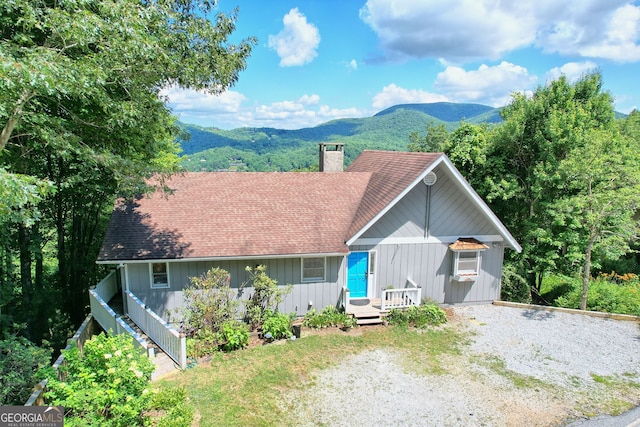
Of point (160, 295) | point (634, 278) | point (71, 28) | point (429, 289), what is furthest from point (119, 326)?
point (634, 278)

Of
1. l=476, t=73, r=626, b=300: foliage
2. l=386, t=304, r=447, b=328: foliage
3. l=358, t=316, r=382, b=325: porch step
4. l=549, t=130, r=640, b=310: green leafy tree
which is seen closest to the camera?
l=358, t=316, r=382, b=325: porch step

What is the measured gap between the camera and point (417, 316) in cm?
1265

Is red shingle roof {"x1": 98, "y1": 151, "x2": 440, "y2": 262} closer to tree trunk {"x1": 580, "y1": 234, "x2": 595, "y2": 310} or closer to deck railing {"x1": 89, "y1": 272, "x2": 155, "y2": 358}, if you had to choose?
deck railing {"x1": 89, "y1": 272, "x2": 155, "y2": 358}

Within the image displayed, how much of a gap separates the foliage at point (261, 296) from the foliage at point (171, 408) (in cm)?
418

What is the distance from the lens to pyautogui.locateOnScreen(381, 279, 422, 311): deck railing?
12905 millimetres

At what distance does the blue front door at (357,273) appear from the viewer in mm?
13422

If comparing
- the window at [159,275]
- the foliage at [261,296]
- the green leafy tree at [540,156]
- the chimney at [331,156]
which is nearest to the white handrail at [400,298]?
the foliage at [261,296]

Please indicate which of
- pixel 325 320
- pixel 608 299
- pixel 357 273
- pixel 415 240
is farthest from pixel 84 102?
pixel 608 299

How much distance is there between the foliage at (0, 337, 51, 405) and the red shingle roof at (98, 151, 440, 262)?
153 inches

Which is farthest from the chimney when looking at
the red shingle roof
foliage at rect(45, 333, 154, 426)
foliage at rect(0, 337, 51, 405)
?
foliage at rect(0, 337, 51, 405)

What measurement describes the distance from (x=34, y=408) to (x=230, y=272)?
6.58m

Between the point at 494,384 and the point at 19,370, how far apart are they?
10362 millimetres

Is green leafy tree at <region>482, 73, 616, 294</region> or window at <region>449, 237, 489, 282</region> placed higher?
green leafy tree at <region>482, 73, 616, 294</region>

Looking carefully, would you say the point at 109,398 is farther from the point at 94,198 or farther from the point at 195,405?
the point at 94,198
